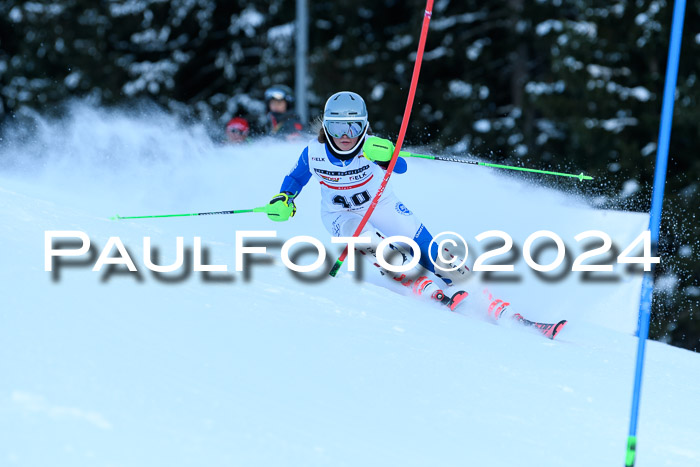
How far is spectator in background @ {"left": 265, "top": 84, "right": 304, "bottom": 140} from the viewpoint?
10039 mm

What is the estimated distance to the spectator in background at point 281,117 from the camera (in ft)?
32.9

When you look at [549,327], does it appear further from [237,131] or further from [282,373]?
[237,131]

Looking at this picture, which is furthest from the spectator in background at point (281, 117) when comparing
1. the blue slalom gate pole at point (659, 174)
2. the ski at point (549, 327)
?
the blue slalom gate pole at point (659, 174)

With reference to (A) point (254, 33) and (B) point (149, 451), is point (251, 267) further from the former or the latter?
(A) point (254, 33)

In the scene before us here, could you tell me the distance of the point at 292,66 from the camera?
67.4ft

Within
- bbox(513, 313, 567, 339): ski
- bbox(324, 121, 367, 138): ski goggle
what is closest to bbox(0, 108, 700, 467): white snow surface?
bbox(513, 313, 567, 339): ski

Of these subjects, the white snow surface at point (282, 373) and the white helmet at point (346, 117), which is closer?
the white snow surface at point (282, 373)

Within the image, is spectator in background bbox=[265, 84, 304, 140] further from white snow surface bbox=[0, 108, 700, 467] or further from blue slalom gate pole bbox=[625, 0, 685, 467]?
blue slalom gate pole bbox=[625, 0, 685, 467]

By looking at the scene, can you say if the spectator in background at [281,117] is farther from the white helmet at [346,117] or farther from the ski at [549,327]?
the ski at [549,327]

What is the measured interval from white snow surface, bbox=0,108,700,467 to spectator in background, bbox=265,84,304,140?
3.47m

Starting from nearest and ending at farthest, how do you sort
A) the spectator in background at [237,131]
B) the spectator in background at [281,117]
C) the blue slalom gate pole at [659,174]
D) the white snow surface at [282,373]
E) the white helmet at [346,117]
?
1. the white snow surface at [282,373]
2. the blue slalom gate pole at [659,174]
3. the white helmet at [346,117]
4. the spectator in background at [281,117]
5. the spectator in background at [237,131]

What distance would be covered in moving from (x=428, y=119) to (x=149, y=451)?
16.1 meters

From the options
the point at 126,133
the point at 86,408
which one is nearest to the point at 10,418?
the point at 86,408

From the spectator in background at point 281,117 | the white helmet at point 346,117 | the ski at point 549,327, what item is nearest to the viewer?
the white helmet at point 346,117
